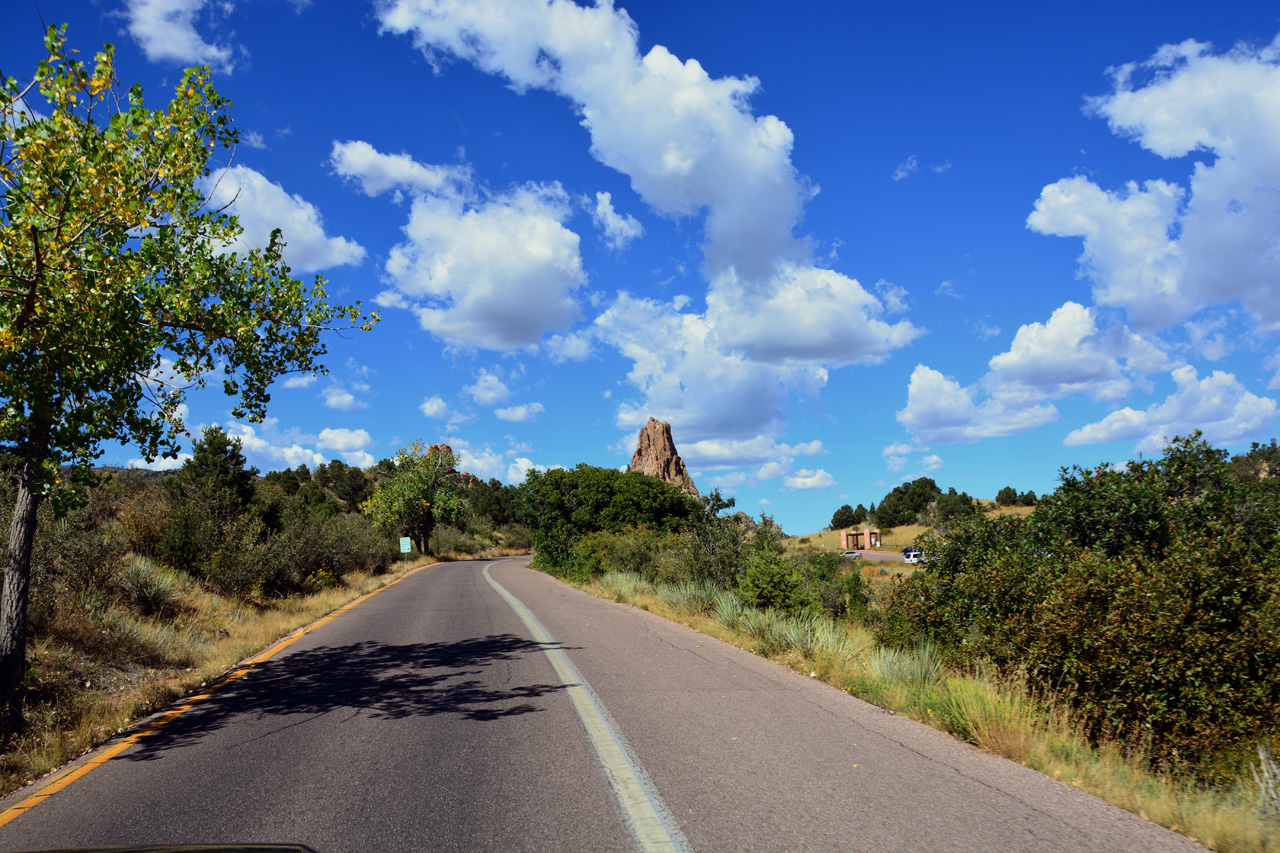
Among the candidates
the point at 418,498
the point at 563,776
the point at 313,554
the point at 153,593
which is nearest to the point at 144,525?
the point at 153,593

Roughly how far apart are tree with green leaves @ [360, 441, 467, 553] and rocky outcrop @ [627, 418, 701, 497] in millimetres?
75405

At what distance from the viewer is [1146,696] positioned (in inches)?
231

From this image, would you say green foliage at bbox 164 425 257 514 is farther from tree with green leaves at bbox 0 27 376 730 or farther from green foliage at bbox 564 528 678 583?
tree with green leaves at bbox 0 27 376 730

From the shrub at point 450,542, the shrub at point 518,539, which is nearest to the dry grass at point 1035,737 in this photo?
the shrub at point 450,542

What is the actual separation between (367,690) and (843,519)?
11818cm

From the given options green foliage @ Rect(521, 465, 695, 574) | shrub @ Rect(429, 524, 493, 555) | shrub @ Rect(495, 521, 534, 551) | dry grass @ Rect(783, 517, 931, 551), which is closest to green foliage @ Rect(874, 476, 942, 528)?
dry grass @ Rect(783, 517, 931, 551)

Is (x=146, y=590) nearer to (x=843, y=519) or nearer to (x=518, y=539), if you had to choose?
(x=518, y=539)

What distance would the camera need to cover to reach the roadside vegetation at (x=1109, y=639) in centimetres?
521

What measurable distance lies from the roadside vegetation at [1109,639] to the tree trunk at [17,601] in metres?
8.22

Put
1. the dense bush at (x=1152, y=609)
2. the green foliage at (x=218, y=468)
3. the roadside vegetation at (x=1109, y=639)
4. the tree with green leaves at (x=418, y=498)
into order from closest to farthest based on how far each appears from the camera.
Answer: the roadside vegetation at (x=1109, y=639), the dense bush at (x=1152, y=609), the green foliage at (x=218, y=468), the tree with green leaves at (x=418, y=498)

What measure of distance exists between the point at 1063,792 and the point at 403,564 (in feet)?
144

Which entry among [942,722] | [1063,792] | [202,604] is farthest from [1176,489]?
Answer: [202,604]

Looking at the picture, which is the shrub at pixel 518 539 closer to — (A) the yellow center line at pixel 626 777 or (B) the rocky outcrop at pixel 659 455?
(B) the rocky outcrop at pixel 659 455

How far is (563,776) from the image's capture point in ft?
15.3
